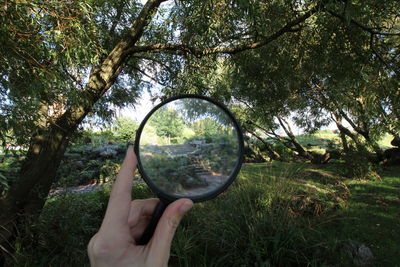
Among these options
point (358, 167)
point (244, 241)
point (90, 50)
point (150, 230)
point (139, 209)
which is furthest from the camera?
point (358, 167)

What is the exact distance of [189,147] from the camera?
57.3 inches

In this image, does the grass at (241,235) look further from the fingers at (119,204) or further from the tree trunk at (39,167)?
the fingers at (119,204)

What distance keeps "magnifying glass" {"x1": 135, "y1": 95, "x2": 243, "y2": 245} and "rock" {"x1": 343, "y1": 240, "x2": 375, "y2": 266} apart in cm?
286

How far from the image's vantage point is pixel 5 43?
6.73 feet

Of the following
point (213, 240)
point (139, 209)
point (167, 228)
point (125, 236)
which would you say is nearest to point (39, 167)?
point (213, 240)

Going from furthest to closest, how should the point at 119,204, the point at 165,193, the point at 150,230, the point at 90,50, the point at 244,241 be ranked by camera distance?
the point at 244,241 < the point at 90,50 < the point at 165,193 < the point at 150,230 < the point at 119,204

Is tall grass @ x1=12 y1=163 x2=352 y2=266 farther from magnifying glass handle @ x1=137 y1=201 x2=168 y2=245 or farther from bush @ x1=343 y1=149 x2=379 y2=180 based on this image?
bush @ x1=343 y1=149 x2=379 y2=180

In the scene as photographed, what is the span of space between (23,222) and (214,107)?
3.25m

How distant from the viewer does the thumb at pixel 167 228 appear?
3.55ft

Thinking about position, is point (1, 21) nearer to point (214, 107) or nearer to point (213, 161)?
point (214, 107)

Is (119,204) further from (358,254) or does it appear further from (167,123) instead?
(358,254)

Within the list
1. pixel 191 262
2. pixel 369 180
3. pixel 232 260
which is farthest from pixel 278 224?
pixel 369 180

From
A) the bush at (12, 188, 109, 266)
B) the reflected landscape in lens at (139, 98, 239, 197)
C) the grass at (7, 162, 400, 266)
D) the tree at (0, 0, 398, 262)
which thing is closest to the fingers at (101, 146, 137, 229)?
the reflected landscape in lens at (139, 98, 239, 197)

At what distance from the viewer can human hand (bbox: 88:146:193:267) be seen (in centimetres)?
105
